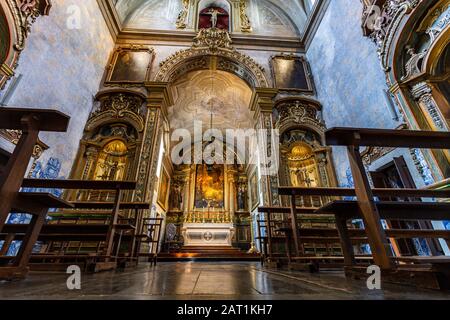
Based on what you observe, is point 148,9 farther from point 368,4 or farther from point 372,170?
point 372,170

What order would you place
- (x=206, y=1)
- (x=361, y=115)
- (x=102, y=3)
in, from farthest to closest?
(x=206, y=1) < (x=102, y=3) < (x=361, y=115)

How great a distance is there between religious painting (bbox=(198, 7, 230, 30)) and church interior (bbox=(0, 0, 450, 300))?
0.28 feet

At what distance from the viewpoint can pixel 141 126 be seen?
650 cm

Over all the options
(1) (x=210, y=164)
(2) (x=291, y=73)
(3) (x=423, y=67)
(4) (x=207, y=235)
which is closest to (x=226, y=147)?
(1) (x=210, y=164)

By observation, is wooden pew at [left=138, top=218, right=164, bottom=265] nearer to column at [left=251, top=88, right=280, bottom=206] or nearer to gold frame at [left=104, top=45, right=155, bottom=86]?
column at [left=251, top=88, right=280, bottom=206]

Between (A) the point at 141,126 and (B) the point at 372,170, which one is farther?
(A) the point at 141,126

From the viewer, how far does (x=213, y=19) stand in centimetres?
900

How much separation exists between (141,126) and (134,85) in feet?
5.30

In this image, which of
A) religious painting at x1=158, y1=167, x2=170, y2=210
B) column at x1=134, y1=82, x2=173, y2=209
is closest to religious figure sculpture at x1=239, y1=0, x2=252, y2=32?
column at x1=134, y1=82, x2=173, y2=209

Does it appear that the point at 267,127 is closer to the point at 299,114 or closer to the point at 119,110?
the point at 299,114

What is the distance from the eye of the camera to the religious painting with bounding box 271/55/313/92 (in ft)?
25.0

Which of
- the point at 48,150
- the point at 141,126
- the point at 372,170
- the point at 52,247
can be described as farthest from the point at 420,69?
the point at 52,247

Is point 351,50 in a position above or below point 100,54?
below

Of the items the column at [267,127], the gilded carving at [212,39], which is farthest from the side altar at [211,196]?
the gilded carving at [212,39]
